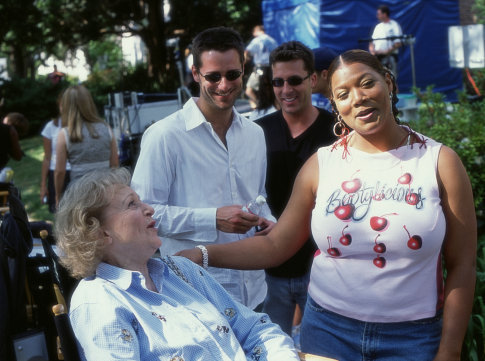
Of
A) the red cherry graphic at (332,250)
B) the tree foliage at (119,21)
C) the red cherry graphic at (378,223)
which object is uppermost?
the tree foliage at (119,21)

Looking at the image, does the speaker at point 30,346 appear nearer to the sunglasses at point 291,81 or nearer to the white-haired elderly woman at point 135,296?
the white-haired elderly woman at point 135,296

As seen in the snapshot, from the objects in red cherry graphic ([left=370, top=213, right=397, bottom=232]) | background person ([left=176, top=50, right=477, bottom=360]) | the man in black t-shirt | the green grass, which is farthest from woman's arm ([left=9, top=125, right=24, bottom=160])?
red cherry graphic ([left=370, top=213, right=397, bottom=232])

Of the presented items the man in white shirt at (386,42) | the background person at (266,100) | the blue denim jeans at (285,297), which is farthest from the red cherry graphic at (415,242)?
the man in white shirt at (386,42)

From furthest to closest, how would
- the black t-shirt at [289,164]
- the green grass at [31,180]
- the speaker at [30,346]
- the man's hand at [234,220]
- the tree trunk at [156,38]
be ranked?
the tree trunk at [156,38] < the green grass at [31,180] < the black t-shirt at [289,164] < the speaker at [30,346] < the man's hand at [234,220]

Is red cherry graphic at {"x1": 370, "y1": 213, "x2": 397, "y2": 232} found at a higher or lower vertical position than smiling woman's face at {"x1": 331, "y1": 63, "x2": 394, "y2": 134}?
lower

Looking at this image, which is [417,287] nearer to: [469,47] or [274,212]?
[274,212]

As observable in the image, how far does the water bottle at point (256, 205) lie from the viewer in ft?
9.30

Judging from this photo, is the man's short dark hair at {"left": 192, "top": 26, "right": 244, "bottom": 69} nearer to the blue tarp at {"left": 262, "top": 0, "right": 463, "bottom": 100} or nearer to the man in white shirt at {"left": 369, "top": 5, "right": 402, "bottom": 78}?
the man in white shirt at {"left": 369, "top": 5, "right": 402, "bottom": 78}

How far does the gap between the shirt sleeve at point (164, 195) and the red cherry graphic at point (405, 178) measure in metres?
0.96

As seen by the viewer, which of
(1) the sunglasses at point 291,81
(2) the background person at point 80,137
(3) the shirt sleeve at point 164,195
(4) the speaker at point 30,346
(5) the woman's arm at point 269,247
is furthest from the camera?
(2) the background person at point 80,137

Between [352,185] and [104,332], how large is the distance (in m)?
0.94

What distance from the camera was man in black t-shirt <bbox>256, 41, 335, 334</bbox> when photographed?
3.45 metres

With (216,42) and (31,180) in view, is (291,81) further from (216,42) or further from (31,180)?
(31,180)

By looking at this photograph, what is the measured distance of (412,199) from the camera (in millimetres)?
1968
